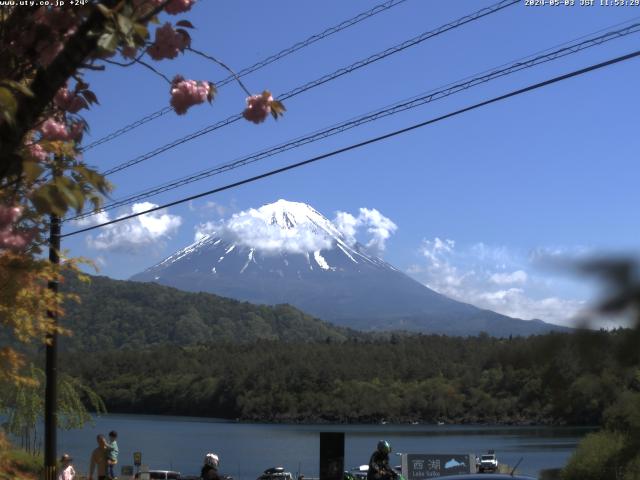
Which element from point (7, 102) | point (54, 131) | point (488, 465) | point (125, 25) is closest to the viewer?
point (7, 102)

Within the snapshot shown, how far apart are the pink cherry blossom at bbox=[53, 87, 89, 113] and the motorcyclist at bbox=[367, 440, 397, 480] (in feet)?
22.7

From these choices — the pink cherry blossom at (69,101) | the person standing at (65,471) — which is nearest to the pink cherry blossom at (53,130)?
the pink cherry blossom at (69,101)

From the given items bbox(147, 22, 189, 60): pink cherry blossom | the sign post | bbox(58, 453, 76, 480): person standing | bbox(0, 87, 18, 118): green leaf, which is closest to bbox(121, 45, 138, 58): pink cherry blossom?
bbox(147, 22, 189, 60): pink cherry blossom

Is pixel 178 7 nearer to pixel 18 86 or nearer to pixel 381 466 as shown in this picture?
pixel 18 86

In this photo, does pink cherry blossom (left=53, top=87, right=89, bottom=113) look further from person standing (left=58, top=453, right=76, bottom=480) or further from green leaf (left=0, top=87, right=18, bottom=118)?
person standing (left=58, top=453, right=76, bottom=480)

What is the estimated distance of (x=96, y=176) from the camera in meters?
3.80

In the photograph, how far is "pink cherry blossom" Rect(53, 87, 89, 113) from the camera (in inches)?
211

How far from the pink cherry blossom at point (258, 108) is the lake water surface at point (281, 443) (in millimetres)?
51423

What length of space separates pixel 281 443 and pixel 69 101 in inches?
3365

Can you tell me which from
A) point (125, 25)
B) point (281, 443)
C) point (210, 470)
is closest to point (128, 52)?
point (125, 25)

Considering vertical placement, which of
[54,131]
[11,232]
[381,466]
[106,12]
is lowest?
[381,466]

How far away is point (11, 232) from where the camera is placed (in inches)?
207

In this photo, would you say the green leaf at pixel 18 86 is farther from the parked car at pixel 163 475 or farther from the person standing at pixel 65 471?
the parked car at pixel 163 475

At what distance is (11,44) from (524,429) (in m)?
101
